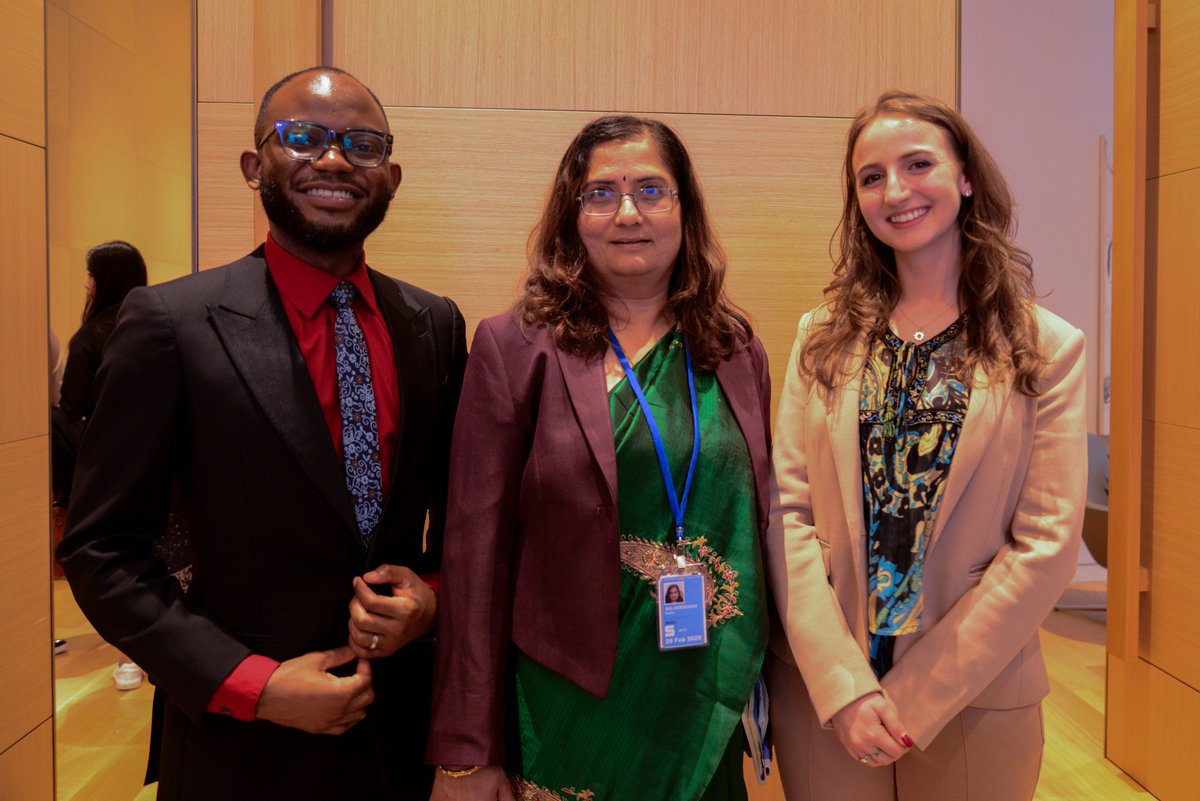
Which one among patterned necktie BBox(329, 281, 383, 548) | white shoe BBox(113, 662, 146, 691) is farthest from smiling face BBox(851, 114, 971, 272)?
white shoe BBox(113, 662, 146, 691)

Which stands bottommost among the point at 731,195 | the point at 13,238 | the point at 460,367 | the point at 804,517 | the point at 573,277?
the point at 804,517

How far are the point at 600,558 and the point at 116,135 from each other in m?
2.32

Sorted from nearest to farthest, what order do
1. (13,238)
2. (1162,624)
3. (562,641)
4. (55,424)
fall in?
(562,641)
(13,238)
(55,424)
(1162,624)

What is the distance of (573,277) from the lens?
1750mm

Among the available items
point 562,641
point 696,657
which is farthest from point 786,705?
point 562,641

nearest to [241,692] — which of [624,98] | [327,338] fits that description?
[327,338]

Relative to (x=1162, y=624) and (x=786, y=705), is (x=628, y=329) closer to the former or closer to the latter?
(x=786, y=705)

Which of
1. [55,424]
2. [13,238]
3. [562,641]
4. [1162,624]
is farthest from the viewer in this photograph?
[1162,624]

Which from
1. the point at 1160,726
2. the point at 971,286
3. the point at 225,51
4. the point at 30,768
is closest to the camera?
the point at 971,286

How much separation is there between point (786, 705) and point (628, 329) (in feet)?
2.65

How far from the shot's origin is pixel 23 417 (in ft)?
7.62

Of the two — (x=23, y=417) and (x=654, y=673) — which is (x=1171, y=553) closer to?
(x=654, y=673)

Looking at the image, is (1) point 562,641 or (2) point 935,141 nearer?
(1) point 562,641

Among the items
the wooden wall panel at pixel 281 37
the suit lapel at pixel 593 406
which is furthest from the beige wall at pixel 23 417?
the suit lapel at pixel 593 406
